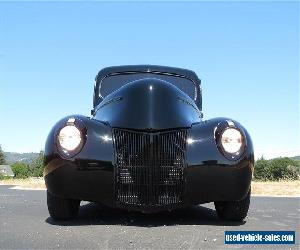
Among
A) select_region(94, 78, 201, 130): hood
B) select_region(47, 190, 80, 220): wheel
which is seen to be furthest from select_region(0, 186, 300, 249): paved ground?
select_region(94, 78, 201, 130): hood

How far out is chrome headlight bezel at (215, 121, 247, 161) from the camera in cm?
402

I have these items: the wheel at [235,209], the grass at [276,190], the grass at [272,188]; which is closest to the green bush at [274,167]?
the grass at [272,188]

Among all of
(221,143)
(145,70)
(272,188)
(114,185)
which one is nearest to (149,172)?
(114,185)

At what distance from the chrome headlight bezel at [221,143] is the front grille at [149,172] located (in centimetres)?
36

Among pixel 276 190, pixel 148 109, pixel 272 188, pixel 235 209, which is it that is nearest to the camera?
pixel 148 109

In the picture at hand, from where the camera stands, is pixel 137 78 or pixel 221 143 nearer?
pixel 221 143

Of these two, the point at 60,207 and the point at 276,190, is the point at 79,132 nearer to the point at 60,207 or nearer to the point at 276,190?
the point at 60,207

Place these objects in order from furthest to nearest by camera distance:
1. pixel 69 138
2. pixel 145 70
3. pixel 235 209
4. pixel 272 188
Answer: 1. pixel 272 188
2. pixel 145 70
3. pixel 235 209
4. pixel 69 138

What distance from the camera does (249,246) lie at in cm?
300

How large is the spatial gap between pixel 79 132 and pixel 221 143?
133 centimetres

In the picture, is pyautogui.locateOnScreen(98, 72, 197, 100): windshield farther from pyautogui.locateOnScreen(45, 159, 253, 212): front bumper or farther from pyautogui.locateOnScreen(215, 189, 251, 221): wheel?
pyautogui.locateOnScreen(45, 159, 253, 212): front bumper

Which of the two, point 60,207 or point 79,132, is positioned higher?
point 79,132

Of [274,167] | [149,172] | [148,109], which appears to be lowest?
[274,167]

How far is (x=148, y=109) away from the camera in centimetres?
421
